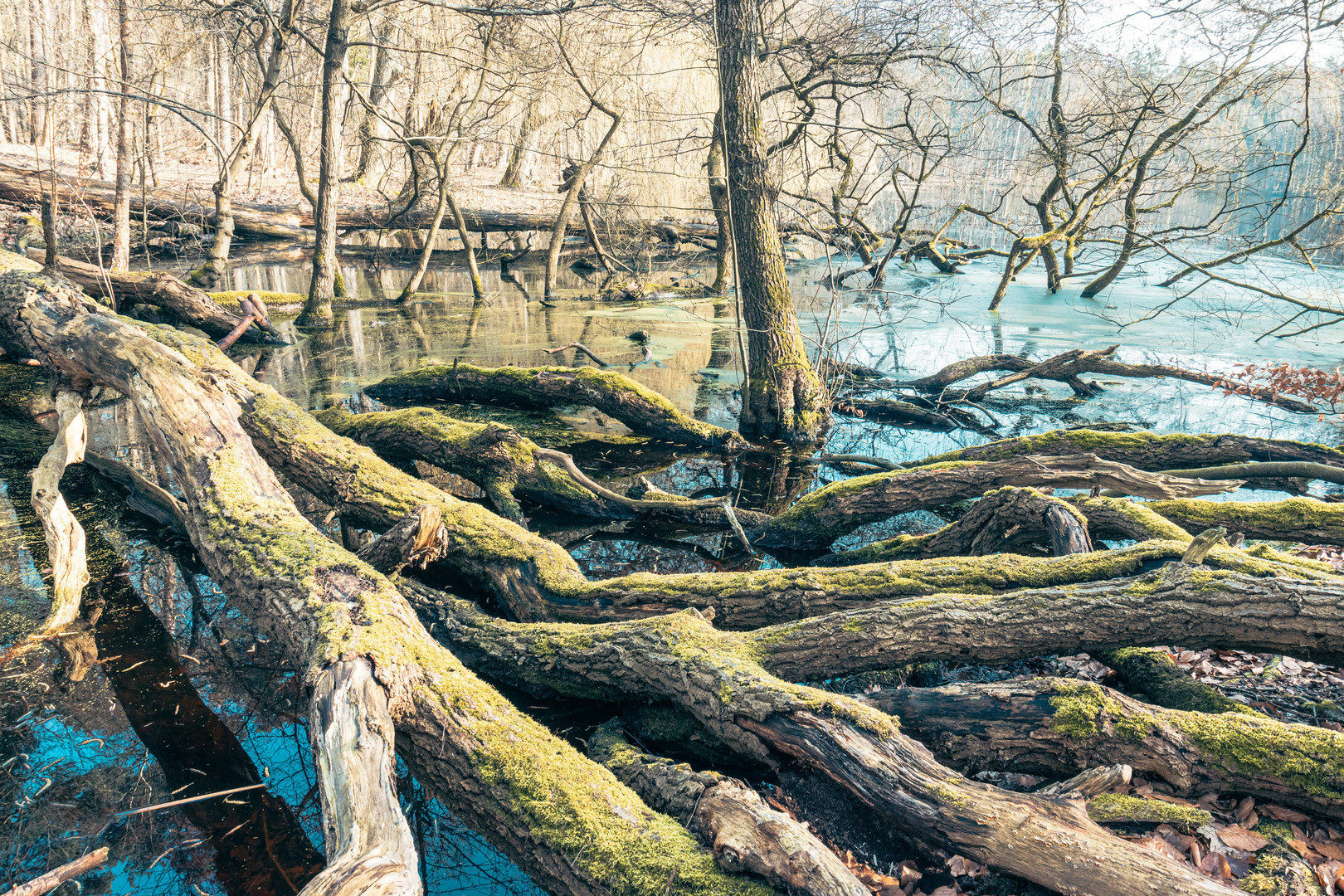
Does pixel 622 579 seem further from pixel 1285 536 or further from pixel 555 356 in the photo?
pixel 555 356

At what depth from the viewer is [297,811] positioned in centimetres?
307

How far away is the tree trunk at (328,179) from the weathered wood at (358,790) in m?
10.3

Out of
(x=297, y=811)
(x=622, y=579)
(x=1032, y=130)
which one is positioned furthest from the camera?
(x=1032, y=130)

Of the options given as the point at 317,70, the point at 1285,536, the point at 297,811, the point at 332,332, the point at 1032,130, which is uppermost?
the point at 317,70

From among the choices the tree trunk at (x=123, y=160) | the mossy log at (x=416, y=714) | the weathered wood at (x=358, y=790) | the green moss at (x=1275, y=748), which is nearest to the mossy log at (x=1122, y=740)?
the green moss at (x=1275, y=748)

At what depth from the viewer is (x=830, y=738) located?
2.69 metres

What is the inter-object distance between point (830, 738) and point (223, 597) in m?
3.79

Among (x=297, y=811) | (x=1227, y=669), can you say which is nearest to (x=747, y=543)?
(x=1227, y=669)

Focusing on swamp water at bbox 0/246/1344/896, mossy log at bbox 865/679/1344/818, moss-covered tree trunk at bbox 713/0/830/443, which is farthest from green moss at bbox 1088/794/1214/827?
moss-covered tree trunk at bbox 713/0/830/443

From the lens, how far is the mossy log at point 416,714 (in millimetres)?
2383

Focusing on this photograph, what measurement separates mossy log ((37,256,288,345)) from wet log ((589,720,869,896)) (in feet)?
33.2

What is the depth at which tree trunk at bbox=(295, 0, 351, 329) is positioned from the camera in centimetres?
1098

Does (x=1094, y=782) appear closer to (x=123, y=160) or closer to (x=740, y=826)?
(x=740, y=826)

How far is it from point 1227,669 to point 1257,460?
295 centimetres
